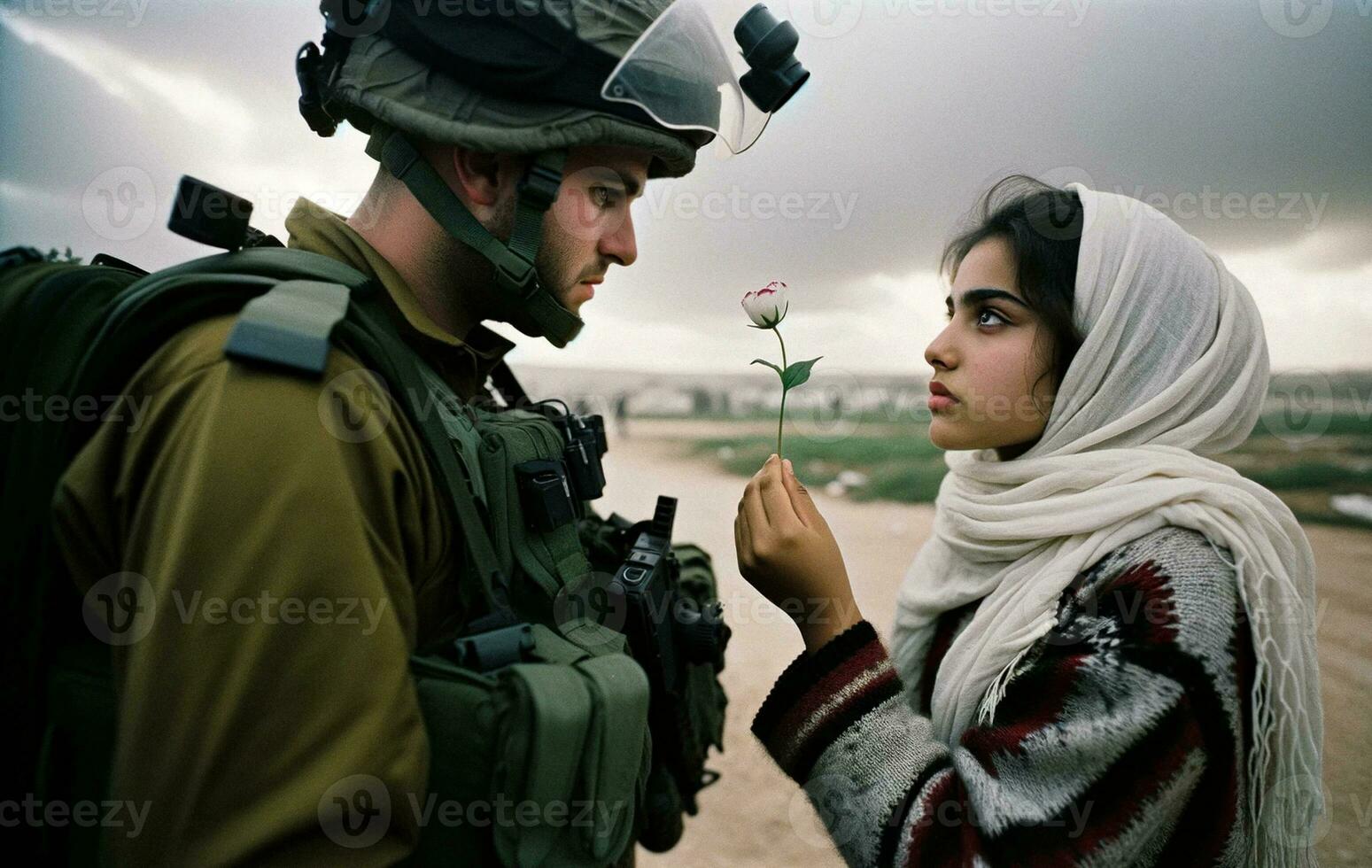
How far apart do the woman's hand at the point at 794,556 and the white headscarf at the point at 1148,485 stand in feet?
1.09

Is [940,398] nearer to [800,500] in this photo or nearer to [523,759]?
[800,500]

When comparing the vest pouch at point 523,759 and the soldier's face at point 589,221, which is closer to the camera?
the vest pouch at point 523,759

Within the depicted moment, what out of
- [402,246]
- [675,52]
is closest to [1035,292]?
[675,52]

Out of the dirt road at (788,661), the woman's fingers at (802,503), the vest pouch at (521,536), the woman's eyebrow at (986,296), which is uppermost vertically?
the woman's eyebrow at (986,296)

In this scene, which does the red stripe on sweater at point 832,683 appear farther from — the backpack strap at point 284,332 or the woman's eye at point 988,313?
the backpack strap at point 284,332

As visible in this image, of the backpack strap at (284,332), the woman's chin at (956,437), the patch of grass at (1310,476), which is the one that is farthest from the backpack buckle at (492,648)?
the patch of grass at (1310,476)

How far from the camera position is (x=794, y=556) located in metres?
1.56

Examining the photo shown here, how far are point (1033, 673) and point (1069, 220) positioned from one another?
3.31 feet

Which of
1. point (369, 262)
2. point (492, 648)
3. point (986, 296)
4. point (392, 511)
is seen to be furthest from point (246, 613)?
point (986, 296)

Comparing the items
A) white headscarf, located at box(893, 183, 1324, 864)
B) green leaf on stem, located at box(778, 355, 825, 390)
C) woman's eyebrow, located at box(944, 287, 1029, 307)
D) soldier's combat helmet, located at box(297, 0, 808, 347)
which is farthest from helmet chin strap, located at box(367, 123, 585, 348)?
white headscarf, located at box(893, 183, 1324, 864)

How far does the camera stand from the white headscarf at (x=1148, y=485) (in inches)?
52.2

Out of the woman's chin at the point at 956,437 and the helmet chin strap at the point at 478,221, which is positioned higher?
the helmet chin strap at the point at 478,221

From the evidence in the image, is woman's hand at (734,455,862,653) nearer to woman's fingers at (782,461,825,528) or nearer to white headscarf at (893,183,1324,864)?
woman's fingers at (782,461,825,528)

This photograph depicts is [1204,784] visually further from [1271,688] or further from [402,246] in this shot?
[402,246]
